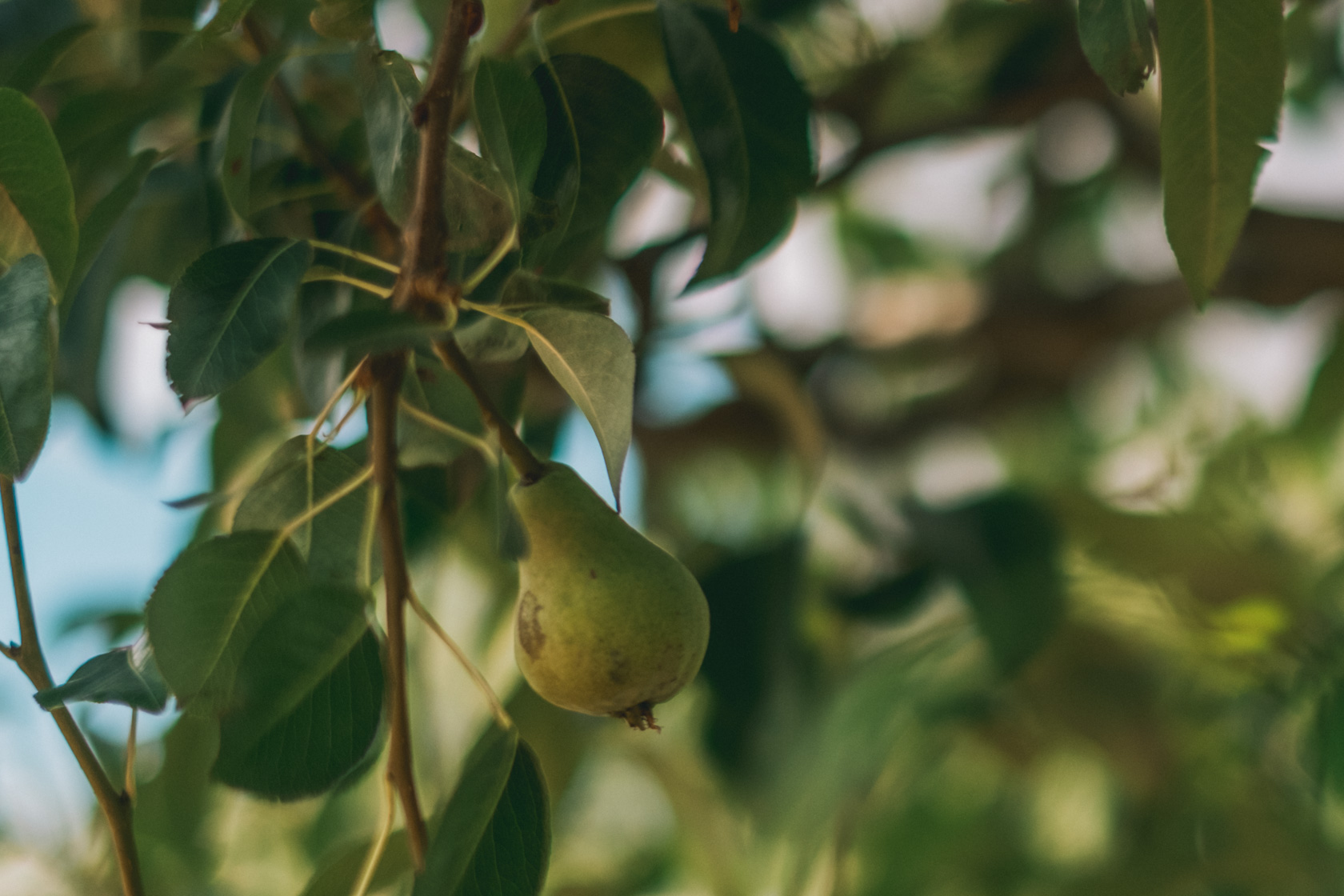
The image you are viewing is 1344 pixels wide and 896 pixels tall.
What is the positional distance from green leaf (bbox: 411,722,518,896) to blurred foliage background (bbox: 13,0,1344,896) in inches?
3.9

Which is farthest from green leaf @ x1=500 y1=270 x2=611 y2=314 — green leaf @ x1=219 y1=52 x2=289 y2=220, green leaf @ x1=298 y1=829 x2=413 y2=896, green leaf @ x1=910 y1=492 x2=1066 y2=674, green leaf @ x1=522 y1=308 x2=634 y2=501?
green leaf @ x1=910 y1=492 x2=1066 y2=674

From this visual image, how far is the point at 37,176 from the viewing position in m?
0.35

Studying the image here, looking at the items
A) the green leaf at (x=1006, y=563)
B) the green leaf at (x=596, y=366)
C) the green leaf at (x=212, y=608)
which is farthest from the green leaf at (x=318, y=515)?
the green leaf at (x=1006, y=563)

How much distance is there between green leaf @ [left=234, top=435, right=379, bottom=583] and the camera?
433 millimetres

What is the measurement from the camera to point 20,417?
30 cm

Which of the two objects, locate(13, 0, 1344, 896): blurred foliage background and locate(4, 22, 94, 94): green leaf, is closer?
locate(4, 22, 94, 94): green leaf

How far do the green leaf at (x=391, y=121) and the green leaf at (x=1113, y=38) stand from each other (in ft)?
0.68

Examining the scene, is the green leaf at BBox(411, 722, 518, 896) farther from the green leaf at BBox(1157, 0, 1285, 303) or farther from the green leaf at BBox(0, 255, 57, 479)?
the green leaf at BBox(1157, 0, 1285, 303)

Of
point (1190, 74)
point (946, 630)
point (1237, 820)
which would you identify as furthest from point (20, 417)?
point (1237, 820)

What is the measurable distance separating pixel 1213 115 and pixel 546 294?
0.22 metres

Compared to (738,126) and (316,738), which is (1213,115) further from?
(316,738)

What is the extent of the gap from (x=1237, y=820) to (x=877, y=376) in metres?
0.60

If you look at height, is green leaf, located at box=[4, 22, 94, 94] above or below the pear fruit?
above

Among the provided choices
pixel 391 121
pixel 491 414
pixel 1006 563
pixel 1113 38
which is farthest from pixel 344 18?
pixel 1006 563
